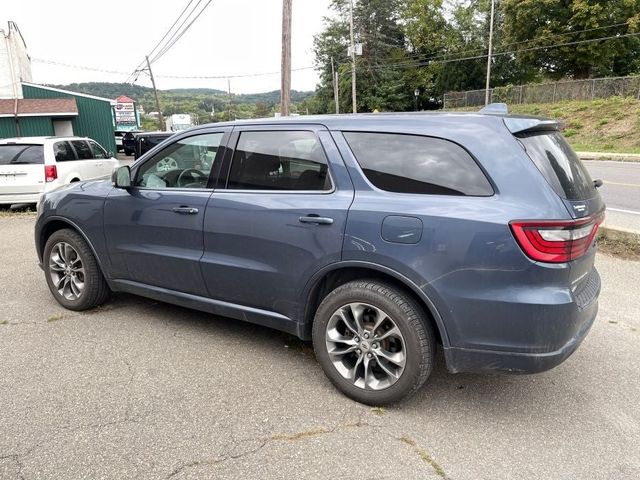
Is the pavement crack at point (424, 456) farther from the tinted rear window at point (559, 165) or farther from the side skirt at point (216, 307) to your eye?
the tinted rear window at point (559, 165)

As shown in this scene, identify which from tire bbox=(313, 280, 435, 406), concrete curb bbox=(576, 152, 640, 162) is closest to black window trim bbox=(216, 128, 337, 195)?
tire bbox=(313, 280, 435, 406)

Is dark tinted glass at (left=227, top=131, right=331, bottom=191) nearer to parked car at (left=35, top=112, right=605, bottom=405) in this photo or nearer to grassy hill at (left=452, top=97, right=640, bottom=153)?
parked car at (left=35, top=112, right=605, bottom=405)

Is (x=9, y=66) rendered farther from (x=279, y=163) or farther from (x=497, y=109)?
(x=497, y=109)

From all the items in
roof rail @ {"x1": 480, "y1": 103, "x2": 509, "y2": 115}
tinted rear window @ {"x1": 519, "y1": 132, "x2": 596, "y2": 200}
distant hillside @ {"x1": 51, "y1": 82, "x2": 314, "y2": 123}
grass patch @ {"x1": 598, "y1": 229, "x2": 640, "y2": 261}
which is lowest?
grass patch @ {"x1": 598, "y1": 229, "x2": 640, "y2": 261}

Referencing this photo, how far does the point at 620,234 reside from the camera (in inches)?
242

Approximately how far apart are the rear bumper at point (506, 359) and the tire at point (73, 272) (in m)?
3.18

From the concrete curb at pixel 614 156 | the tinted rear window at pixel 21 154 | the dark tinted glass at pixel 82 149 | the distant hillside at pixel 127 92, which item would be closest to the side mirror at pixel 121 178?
the tinted rear window at pixel 21 154

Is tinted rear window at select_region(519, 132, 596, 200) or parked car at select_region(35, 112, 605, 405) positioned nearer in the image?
parked car at select_region(35, 112, 605, 405)

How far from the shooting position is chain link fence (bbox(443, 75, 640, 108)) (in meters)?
29.9

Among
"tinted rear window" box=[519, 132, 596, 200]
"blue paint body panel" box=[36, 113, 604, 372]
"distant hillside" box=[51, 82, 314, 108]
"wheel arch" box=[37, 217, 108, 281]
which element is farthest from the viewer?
"distant hillside" box=[51, 82, 314, 108]

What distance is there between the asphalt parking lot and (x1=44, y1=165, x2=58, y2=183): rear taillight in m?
6.90

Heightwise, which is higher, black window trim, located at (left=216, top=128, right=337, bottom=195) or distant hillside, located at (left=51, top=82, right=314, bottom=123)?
distant hillside, located at (left=51, top=82, right=314, bottom=123)

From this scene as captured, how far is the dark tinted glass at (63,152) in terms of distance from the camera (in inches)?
407

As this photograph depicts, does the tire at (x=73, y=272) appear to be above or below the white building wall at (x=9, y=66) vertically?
below
